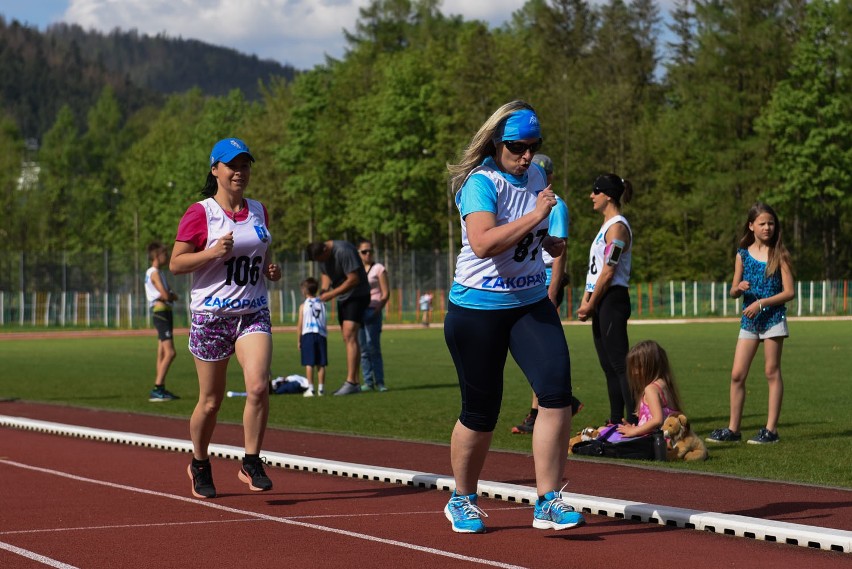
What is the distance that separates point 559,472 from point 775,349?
16.8 feet

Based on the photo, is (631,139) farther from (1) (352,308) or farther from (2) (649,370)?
(2) (649,370)

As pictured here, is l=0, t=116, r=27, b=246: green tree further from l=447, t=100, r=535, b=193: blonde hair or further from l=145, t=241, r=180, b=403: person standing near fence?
l=447, t=100, r=535, b=193: blonde hair

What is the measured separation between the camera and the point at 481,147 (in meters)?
7.04

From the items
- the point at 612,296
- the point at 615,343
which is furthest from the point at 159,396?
the point at 612,296

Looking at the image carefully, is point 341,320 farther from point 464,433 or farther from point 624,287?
point 464,433

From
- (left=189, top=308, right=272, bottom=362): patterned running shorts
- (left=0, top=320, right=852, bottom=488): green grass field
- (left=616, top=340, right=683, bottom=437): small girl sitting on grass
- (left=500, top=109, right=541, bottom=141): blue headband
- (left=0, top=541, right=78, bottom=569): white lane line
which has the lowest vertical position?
(left=0, top=320, right=852, bottom=488): green grass field

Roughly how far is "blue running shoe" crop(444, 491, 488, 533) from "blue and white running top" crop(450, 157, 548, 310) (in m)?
1.05

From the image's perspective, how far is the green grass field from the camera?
11070mm

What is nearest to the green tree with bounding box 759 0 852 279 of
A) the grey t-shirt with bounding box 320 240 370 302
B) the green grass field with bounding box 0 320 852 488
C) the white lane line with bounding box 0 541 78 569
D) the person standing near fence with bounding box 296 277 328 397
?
the green grass field with bounding box 0 320 852 488

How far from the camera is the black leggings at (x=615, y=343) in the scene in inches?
450

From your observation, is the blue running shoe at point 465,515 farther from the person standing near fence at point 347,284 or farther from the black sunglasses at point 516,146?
the person standing near fence at point 347,284

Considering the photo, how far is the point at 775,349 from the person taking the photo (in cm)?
1163

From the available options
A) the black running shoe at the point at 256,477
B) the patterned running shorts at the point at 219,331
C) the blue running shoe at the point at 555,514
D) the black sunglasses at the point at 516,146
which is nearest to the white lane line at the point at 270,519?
the black running shoe at the point at 256,477

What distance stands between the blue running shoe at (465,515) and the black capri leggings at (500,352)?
0.39 meters
